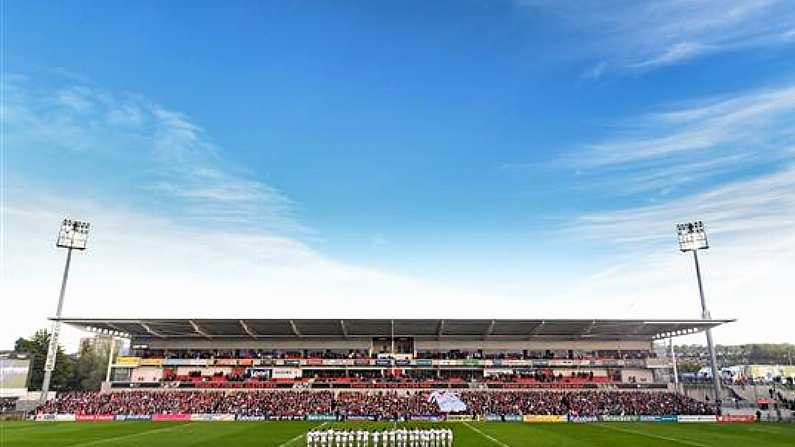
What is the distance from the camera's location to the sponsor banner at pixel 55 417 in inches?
1964

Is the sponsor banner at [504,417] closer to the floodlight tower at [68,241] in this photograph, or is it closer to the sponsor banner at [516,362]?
the sponsor banner at [516,362]

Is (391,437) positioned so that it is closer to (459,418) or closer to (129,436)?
(129,436)

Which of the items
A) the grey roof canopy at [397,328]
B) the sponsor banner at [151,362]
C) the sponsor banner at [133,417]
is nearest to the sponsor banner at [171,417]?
the sponsor banner at [133,417]

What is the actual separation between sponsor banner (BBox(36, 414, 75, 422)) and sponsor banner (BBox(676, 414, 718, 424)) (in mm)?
56593

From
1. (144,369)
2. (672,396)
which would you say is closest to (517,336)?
(672,396)

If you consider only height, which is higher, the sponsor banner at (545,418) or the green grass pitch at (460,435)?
the green grass pitch at (460,435)

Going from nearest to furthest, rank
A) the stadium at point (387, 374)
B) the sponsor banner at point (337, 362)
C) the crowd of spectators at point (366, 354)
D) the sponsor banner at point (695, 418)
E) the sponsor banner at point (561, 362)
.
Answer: the sponsor banner at point (695, 418) → the stadium at point (387, 374) → the sponsor banner at point (337, 362) → the sponsor banner at point (561, 362) → the crowd of spectators at point (366, 354)

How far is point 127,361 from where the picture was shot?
65.9m

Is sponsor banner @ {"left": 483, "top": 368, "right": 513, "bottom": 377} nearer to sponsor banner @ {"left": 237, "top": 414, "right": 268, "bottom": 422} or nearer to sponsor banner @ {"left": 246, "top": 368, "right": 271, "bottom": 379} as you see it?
sponsor banner @ {"left": 246, "top": 368, "right": 271, "bottom": 379}

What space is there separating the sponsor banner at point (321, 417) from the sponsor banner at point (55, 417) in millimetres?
22240

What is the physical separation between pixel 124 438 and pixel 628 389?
178 feet

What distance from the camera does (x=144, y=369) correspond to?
66625mm

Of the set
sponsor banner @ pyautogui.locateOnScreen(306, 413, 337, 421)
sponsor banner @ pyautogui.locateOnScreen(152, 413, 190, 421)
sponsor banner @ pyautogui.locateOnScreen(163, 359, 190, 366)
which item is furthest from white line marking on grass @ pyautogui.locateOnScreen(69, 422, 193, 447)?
sponsor banner @ pyautogui.locateOnScreen(163, 359, 190, 366)

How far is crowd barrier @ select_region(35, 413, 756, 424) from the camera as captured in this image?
1927 inches
